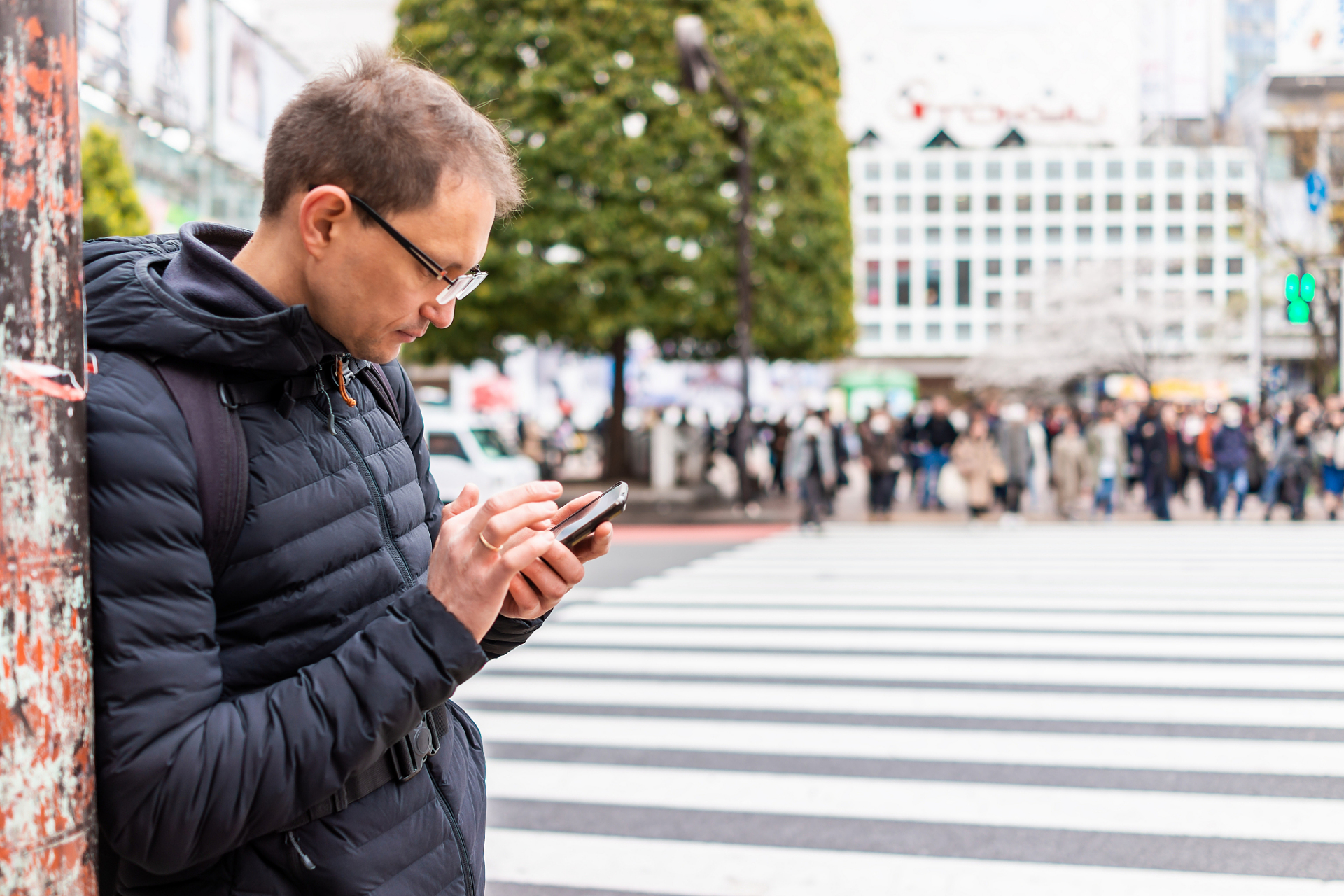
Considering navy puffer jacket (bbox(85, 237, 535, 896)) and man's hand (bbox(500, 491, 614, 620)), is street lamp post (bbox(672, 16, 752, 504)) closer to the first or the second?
man's hand (bbox(500, 491, 614, 620))

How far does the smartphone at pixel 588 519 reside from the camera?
1435mm

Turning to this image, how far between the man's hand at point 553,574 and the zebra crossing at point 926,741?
2413mm

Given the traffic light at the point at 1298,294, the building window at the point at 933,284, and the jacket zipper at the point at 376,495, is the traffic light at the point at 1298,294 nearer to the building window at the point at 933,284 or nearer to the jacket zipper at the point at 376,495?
the jacket zipper at the point at 376,495

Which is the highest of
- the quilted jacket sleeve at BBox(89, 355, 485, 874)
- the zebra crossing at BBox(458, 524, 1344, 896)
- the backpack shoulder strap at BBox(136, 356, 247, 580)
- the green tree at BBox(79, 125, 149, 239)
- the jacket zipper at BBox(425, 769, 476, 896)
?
the green tree at BBox(79, 125, 149, 239)

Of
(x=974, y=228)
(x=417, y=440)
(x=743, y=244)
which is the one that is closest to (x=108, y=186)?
(x=743, y=244)

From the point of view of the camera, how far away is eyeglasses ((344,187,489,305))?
1303 millimetres

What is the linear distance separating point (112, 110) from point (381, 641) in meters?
21.8

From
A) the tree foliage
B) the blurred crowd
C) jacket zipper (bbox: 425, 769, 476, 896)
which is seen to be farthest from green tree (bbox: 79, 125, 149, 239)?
jacket zipper (bbox: 425, 769, 476, 896)

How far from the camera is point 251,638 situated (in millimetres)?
1289

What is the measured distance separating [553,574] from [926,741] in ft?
13.7

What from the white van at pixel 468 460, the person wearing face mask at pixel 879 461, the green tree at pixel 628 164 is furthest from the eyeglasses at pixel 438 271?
the green tree at pixel 628 164

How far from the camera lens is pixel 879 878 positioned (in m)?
3.66

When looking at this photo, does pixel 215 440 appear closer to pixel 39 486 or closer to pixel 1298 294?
pixel 39 486

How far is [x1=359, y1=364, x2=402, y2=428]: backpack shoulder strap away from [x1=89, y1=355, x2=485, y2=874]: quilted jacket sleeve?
455mm
